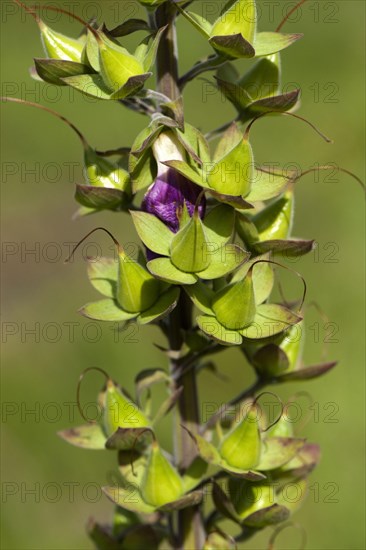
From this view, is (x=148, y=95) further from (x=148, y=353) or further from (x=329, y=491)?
(x=148, y=353)

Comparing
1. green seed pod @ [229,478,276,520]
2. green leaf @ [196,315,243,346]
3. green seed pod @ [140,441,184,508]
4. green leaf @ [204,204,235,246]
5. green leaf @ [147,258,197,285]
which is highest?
green leaf @ [204,204,235,246]

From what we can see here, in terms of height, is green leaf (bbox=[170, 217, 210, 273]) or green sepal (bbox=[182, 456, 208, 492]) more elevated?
green leaf (bbox=[170, 217, 210, 273])

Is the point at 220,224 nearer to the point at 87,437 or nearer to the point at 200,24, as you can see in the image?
the point at 200,24

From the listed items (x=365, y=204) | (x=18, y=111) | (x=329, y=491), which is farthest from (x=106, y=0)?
(x=329, y=491)

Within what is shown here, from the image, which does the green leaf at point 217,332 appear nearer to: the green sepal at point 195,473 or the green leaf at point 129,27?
the green sepal at point 195,473

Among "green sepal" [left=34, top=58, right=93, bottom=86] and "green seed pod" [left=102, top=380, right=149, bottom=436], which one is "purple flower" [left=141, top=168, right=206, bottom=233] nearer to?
"green sepal" [left=34, top=58, right=93, bottom=86]

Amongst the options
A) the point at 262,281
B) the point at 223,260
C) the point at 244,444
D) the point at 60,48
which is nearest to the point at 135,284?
the point at 223,260

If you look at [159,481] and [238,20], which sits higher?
[238,20]

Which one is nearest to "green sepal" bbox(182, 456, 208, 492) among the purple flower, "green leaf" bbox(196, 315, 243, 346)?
"green leaf" bbox(196, 315, 243, 346)
